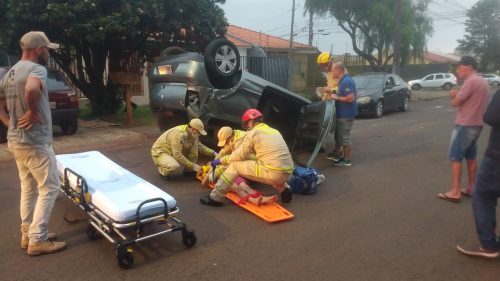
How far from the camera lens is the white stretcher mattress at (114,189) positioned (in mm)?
3793

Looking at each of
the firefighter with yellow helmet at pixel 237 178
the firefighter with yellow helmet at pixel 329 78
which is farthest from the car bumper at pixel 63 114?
the firefighter with yellow helmet at pixel 329 78

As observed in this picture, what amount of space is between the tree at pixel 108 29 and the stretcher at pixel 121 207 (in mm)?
6543

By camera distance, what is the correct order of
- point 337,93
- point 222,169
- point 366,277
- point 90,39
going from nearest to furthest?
point 366,277 → point 222,169 → point 337,93 → point 90,39

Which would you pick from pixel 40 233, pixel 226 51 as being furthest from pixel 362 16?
pixel 40 233

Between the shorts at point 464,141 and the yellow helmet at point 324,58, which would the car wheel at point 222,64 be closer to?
the yellow helmet at point 324,58

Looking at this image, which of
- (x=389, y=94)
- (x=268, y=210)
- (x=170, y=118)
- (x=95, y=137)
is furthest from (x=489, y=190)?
(x=389, y=94)

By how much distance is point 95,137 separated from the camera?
397 inches

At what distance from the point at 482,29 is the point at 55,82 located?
6227 centimetres

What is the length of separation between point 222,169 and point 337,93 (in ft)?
9.40

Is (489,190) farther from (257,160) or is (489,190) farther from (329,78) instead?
(329,78)

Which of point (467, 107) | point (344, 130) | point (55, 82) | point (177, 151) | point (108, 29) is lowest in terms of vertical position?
point (177, 151)

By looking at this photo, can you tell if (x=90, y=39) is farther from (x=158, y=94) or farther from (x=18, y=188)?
(x=18, y=188)

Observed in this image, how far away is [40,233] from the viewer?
3.95 metres

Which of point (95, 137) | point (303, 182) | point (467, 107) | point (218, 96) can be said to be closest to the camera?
point (467, 107)
